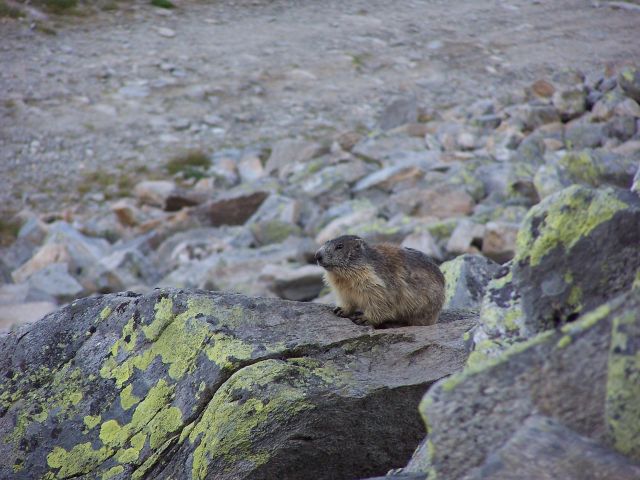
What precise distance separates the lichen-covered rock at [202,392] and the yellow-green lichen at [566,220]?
1505 millimetres

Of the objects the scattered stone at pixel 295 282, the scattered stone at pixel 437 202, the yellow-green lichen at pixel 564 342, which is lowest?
the scattered stone at pixel 295 282

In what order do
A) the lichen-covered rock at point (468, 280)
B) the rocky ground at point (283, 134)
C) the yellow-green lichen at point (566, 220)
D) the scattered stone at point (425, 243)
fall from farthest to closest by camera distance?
the rocky ground at point (283, 134) < the scattered stone at point (425, 243) < the lichen-covered rock at point (468, 280) < the yellow-green lichen at point (566, 220)

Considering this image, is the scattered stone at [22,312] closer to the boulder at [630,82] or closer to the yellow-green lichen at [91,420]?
the yellow-green lichen at [91,420]

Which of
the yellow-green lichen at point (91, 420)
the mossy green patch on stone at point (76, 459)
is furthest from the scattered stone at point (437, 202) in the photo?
the mossy green patch on stone at point (76, 459)

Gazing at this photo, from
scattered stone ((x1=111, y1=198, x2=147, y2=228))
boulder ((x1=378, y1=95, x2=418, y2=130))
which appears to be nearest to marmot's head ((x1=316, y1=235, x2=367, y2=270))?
scattered stone ((x1=111, y1=198, x2=147, y2=228))

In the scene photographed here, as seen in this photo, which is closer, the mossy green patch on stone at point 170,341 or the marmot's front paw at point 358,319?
the mossy green patch on stone at point 170,341

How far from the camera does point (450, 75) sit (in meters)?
26.7

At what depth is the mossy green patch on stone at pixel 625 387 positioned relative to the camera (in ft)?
10.5

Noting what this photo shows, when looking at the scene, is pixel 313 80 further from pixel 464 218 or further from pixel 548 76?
pixel 464 218

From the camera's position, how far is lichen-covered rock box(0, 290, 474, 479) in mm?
5070

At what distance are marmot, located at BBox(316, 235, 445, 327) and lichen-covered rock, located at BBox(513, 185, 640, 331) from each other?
306cm

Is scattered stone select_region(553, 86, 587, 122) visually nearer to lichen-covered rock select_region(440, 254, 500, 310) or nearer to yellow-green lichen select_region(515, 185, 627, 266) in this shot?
lichen-covered rock select_region(440, 254, 500, 310)

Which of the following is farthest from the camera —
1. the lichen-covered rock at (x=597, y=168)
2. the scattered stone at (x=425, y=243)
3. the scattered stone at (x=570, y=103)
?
the scattered stone at (x=570, y=103)

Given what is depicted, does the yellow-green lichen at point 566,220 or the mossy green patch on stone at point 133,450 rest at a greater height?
the yellow-green lichen at point 566,220
